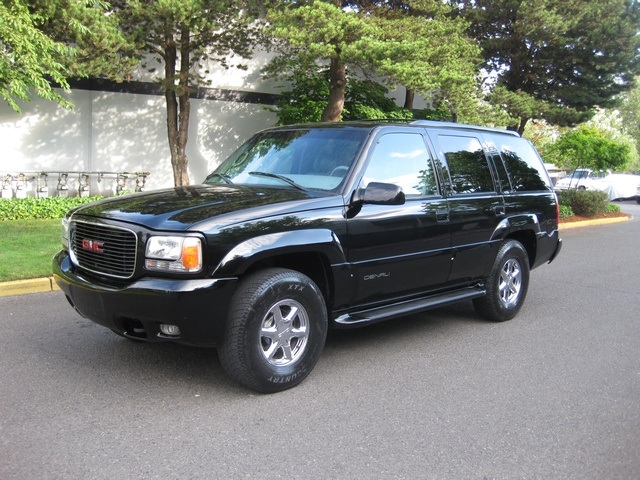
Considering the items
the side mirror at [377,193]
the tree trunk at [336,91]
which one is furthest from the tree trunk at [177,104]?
the side mirror at [377,193]

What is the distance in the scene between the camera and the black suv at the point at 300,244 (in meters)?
4.18

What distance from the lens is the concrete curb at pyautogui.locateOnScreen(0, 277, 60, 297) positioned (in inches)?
289

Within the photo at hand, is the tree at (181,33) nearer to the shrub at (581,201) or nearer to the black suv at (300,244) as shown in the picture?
the black suv at (300,244)

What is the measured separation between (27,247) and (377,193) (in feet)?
21.9

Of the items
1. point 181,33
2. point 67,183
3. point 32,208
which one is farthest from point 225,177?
point 67,183

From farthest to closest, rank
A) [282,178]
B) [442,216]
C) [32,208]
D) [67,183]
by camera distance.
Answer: [67,183], [32,208], [442,216], [282,178]

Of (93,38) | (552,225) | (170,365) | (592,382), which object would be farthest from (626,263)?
(93,38)

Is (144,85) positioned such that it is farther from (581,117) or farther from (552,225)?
(581,117)

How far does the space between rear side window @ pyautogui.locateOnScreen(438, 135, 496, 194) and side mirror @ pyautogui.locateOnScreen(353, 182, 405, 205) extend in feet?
4.00

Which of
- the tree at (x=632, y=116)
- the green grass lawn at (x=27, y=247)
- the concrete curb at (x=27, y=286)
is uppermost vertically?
the tree at (x=632, y=116)

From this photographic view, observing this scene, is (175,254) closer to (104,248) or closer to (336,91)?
(104,248)

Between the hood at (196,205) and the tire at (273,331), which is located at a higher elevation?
the hood at (196,205)

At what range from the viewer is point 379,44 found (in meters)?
12.6

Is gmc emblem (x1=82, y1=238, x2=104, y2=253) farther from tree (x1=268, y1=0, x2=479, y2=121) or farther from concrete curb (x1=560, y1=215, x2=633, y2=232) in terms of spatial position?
concrete curb (x1=560, y1=215, x2=633, y2=232)
